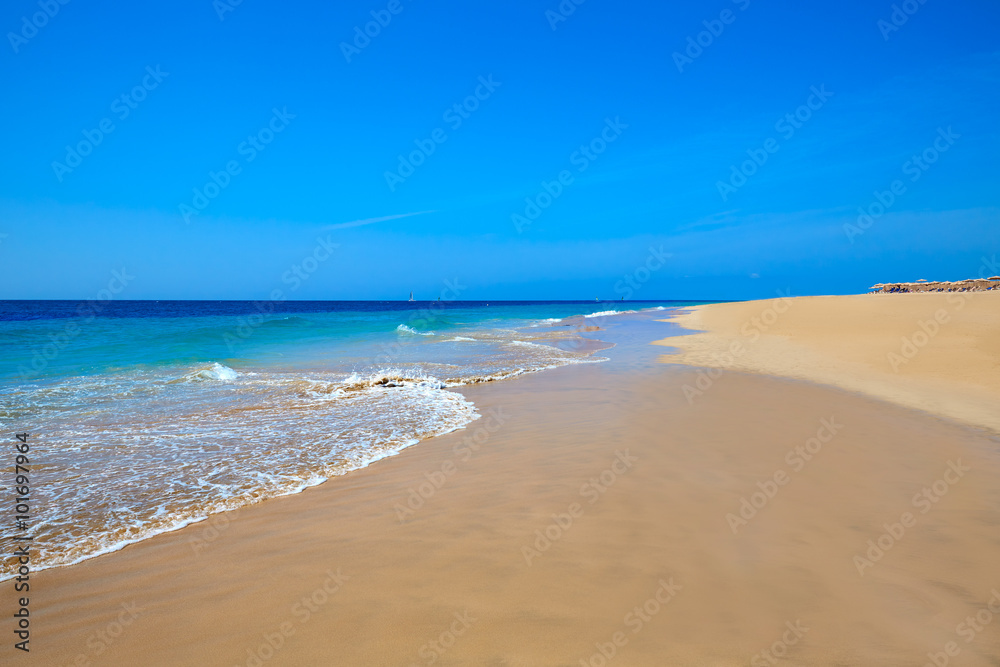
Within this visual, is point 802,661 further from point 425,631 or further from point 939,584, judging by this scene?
point 425,631

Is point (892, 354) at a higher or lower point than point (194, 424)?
higher

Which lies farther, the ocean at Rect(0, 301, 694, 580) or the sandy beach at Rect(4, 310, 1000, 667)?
the ocean at Rect(0, 301, 694, 580)

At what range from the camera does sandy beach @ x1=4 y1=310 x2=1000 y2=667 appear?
2492 mm

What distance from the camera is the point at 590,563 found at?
10.6ft

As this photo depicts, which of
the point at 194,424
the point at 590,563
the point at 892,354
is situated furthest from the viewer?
the point at 892,354

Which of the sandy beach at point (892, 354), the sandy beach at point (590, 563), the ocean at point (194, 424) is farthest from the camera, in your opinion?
the sandy beach at point (892, 354)

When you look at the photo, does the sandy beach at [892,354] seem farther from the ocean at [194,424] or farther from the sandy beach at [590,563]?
the ocean at [194,424]

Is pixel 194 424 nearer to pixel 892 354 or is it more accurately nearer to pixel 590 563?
pixel 590 563

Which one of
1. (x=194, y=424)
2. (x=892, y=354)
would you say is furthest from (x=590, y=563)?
(x=892, y=354)

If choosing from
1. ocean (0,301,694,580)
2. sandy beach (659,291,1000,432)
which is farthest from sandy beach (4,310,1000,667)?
sandy beach (659,291,1000,432)

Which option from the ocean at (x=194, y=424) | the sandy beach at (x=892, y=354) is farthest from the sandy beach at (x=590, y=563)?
the sandy beach at (x=892, y=354)

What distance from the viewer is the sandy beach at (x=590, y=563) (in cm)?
249

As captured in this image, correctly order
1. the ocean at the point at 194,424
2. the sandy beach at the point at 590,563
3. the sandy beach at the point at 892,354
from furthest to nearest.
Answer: the sandy beach at the point at 892,354 → the ocean at the point at 194,424 → the sandy beach at the point at 590,563

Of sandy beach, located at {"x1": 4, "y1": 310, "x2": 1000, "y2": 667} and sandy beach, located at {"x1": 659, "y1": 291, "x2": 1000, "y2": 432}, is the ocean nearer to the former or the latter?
sandy beach, located at {"x1": 4, "y1": 310, "x2": 1000, "y2": 667}
